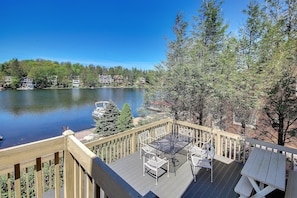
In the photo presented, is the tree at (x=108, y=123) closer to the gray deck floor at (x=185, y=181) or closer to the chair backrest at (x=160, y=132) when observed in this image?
the chair backrest at (x=160, y=132)

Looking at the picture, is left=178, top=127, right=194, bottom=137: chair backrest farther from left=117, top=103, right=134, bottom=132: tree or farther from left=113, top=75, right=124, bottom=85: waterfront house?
left=113, top=75, right=124, bottom=85: waterfront house

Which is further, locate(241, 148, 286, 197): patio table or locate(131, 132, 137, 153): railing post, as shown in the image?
locate(131, 132, 137, 153): railing post

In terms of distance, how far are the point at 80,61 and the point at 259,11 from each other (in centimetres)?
4467

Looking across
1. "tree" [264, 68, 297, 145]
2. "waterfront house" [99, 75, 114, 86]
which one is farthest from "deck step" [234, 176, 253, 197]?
"waterfront house" [99, 75, 114, 86]

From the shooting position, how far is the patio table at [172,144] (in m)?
3.61

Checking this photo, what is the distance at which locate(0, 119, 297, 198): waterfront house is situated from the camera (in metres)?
0.98

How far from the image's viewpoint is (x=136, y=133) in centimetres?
424

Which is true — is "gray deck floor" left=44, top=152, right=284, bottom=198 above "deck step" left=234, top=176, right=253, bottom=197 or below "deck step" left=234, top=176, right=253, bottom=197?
below

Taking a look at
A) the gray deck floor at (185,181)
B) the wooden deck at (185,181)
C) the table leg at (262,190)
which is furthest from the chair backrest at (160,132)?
the table leg at (262,190)

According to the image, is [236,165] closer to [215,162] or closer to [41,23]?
[215,162]

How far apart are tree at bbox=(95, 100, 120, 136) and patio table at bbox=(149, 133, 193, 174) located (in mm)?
7818

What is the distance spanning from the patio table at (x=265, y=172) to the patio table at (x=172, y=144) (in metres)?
1.62

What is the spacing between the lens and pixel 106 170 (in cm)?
82

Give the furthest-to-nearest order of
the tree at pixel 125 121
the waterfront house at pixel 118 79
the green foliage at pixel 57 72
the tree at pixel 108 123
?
the waterfront house at pixel 118 79 < the green foliage at pixel 57 72 < the tree at pixel 108 123 < the tree at pixel 125 121
